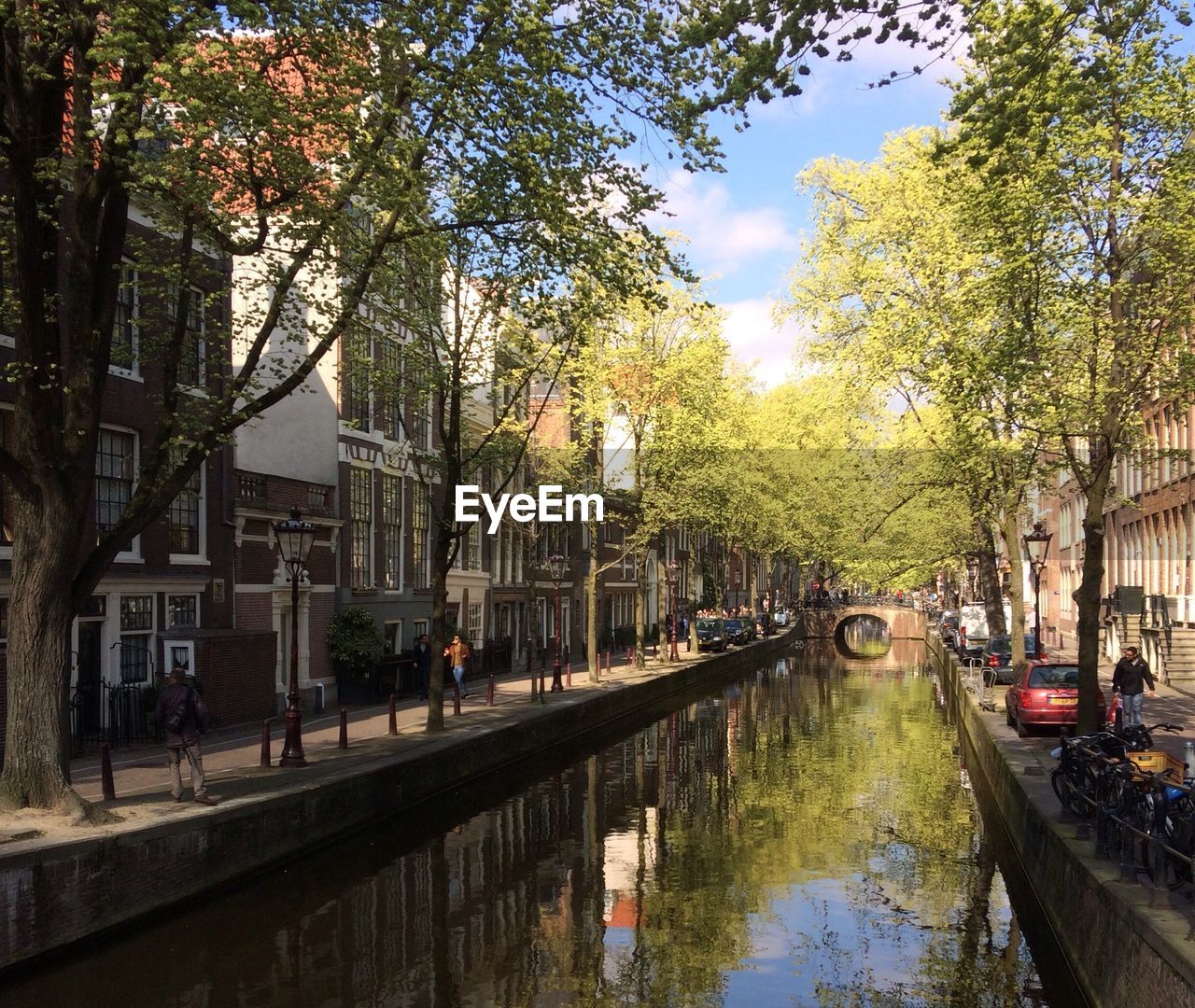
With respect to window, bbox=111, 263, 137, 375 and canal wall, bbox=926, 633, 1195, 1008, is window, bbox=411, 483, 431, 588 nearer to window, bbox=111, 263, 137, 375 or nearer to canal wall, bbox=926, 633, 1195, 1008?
window, bbox=111, 263, 137, 375

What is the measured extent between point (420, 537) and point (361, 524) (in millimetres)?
4202

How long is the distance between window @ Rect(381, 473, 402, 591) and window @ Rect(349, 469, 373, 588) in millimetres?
797

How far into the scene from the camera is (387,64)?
14125 millimetres

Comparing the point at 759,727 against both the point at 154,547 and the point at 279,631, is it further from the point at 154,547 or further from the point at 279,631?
the point at 154,547

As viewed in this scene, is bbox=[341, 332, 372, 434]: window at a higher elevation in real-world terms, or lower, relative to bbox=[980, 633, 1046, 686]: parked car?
higher

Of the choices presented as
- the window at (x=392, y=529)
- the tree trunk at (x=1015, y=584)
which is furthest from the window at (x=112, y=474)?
the tree trunk at (x=1015, y=584)

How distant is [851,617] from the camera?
340 feet

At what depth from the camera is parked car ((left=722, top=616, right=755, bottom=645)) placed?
64188 mm

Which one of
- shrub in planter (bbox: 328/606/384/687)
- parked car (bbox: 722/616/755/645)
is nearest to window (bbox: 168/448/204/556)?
shrub in planter (bbox: 328/606/384/687)

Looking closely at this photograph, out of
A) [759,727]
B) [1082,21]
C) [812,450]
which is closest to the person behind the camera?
[1082,21]

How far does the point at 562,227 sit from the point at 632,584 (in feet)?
174

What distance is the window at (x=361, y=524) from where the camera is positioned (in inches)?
1309

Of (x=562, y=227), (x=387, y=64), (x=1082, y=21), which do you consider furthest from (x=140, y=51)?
(x=1082, y=21)

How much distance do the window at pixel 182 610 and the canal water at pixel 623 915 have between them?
7.77m
